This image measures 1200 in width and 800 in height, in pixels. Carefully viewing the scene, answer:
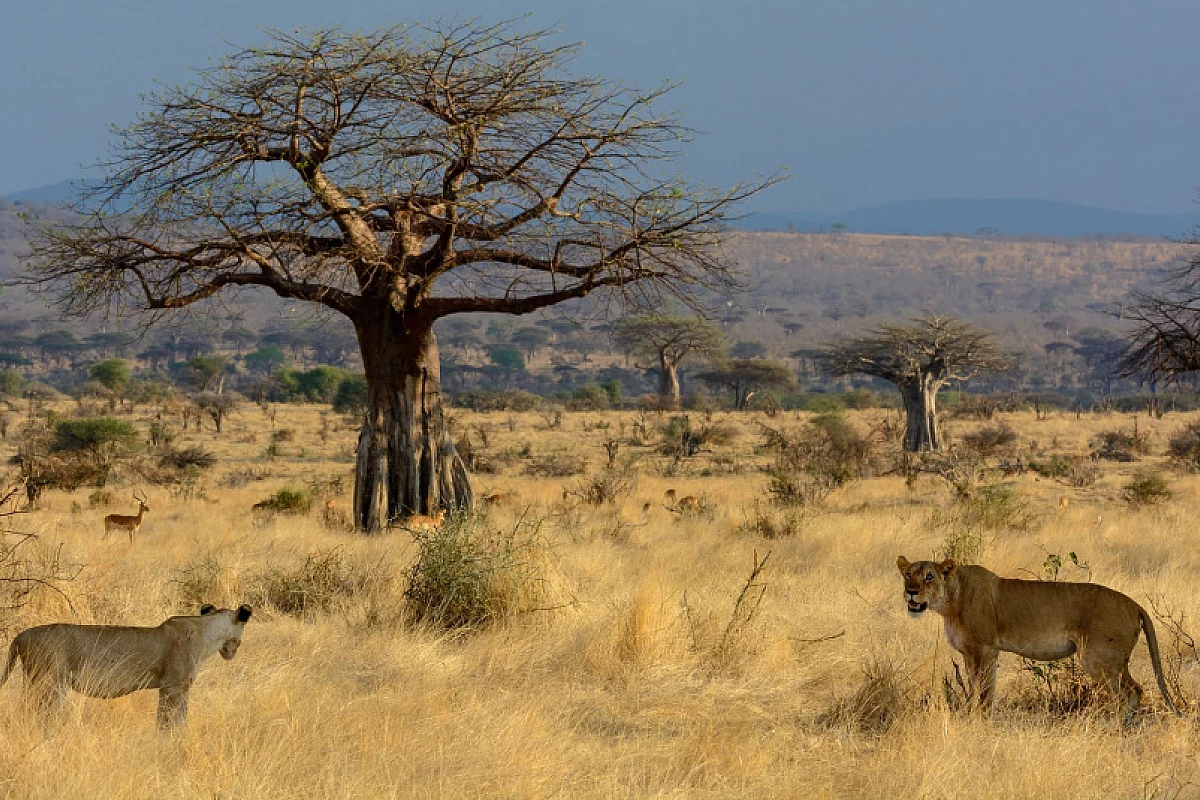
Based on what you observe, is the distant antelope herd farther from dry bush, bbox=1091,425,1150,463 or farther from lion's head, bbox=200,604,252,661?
dry bush, bbox=1091,425,1150,463

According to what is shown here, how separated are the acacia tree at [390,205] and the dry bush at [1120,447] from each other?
1832 centimetres

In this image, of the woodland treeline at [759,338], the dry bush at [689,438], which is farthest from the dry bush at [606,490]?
the woodland treeline at [759,338]

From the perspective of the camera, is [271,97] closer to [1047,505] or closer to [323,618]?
[323,618]

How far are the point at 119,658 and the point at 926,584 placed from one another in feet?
10.9

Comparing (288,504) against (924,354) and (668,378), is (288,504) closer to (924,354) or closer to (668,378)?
(924,354)

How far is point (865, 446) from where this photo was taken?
2409cm

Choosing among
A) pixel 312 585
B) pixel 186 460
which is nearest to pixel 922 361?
pixel 186 460

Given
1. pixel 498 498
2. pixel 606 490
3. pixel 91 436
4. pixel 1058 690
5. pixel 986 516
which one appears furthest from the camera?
pixel 91 436

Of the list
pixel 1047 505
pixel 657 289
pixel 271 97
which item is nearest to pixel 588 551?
pixel 657 289

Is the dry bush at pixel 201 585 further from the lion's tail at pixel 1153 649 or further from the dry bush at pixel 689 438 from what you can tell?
the dry bush at pixel 689 438

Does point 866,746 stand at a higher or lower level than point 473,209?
lower

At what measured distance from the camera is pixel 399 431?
11930 mm

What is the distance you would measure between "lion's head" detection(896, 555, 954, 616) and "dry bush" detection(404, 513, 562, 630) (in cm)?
275

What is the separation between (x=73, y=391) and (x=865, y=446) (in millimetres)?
37375
